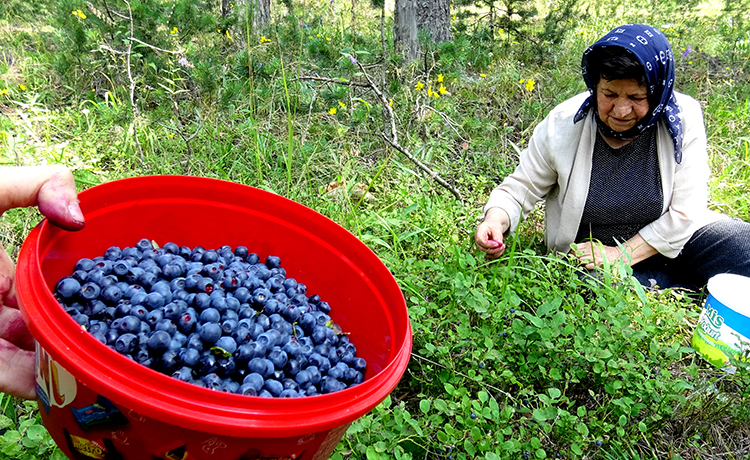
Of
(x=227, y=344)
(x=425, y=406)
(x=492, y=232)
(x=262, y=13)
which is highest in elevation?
(x=262, y=13)

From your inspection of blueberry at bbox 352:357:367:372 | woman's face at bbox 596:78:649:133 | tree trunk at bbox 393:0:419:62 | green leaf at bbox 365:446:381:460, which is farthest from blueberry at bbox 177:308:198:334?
tree trunk at bbox 393:0:419:62

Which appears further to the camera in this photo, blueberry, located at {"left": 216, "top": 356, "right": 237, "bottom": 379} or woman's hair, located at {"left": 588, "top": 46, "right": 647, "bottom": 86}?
woman's hair, located at {"left": 588, "top": 46, "right": 647, "bottom": 86}

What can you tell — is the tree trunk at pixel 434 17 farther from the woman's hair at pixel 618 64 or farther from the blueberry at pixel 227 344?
the blueberry at pixel 227 344

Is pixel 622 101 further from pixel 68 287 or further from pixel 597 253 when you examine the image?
pixel 68 287

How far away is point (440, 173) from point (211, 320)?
75.6 inches

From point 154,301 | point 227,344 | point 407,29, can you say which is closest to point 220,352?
point 227,344

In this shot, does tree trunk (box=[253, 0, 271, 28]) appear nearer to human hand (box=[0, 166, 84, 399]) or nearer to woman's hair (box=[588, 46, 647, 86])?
woman's hair (box=[588, 46, 647, 86])

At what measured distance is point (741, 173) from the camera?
10.2 feet

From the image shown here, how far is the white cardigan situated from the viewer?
2.13 m

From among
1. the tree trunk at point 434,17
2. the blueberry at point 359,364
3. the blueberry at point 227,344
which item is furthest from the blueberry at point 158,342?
the tree trunk at point 434,17

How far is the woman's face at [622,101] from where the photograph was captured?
1.90 metres

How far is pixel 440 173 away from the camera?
2.83m

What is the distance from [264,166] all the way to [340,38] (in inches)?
60.7

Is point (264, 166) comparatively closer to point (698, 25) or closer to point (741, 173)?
point (741, 173)
